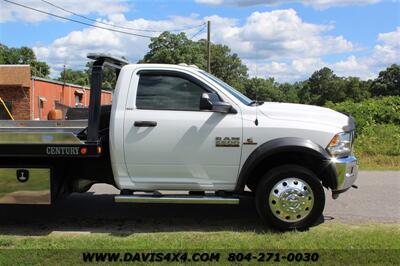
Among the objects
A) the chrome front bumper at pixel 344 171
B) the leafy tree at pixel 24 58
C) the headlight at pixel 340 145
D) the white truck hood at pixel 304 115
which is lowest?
the chrome front bumper at pixel 344 171

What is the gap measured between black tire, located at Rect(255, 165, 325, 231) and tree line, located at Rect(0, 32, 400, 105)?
5739cm

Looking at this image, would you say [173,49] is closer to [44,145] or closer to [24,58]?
[24,58]

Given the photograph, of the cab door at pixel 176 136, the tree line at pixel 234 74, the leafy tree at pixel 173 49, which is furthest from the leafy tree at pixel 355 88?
the cab door at pixel 176 136

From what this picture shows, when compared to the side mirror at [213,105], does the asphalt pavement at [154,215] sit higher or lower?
lower

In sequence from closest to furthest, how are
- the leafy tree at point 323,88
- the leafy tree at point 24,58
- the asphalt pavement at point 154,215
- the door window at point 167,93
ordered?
the door window at point 167,93 < the asphalt pavement at point 154,215 < the leafy tree at point 24,58 < the leafy tree at point 323,88

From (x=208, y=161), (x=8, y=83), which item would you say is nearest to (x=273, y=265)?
(x=208, y=161)

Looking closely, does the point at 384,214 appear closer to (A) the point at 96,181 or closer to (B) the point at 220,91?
(B) the point at 220,91

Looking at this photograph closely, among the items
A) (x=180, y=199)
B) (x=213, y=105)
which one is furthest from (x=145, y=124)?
(x=180, y=199)

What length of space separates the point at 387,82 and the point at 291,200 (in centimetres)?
8724

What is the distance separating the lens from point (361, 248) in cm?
553

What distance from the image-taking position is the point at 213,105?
620cm

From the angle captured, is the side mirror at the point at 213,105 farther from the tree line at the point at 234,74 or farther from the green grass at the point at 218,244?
the tree line at the point at 234,74

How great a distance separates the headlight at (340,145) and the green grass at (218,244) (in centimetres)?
94

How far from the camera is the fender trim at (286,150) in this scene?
241 inches
